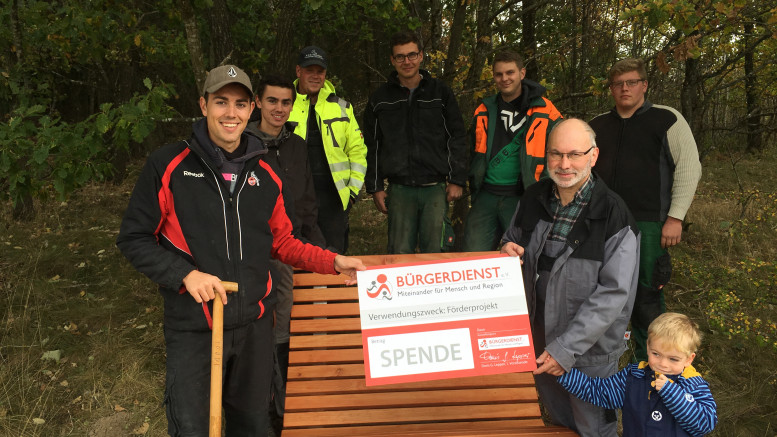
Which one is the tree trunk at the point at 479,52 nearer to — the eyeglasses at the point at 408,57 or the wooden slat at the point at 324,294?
the eyeglasses at the point at 408,57

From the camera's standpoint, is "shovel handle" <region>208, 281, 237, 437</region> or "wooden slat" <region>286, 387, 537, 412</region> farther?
"wooden slat" <region>286, 387, 537, 412</region>

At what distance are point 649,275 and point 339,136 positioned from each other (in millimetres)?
2635

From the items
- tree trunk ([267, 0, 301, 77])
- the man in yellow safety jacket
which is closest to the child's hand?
the man in yellow safety jacket

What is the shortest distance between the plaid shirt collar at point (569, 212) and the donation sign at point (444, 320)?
243 millimetres

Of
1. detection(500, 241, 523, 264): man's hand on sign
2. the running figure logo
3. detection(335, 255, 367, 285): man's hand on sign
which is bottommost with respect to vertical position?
the running figure logo

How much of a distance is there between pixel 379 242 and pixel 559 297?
5251 mm

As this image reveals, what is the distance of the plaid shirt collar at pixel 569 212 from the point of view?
2732 mm

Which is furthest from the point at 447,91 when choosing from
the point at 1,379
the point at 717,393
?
the point at 1,379

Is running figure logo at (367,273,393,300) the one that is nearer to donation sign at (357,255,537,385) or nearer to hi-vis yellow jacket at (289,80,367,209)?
donation sign at (357,255,537,385)

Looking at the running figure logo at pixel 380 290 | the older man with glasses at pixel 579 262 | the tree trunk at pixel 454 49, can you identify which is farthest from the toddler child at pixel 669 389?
the tree trunk at pixel 454 49

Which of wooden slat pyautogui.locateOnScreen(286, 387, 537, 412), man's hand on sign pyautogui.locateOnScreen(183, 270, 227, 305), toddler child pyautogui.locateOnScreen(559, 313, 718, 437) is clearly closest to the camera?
toddler child pyautogui.locateOnScreen(559, 313, 718, 437)

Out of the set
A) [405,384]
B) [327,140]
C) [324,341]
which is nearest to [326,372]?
[324,341]

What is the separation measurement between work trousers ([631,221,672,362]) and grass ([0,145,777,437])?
762 millimetres

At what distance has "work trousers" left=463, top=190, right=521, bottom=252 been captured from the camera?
4.59m
